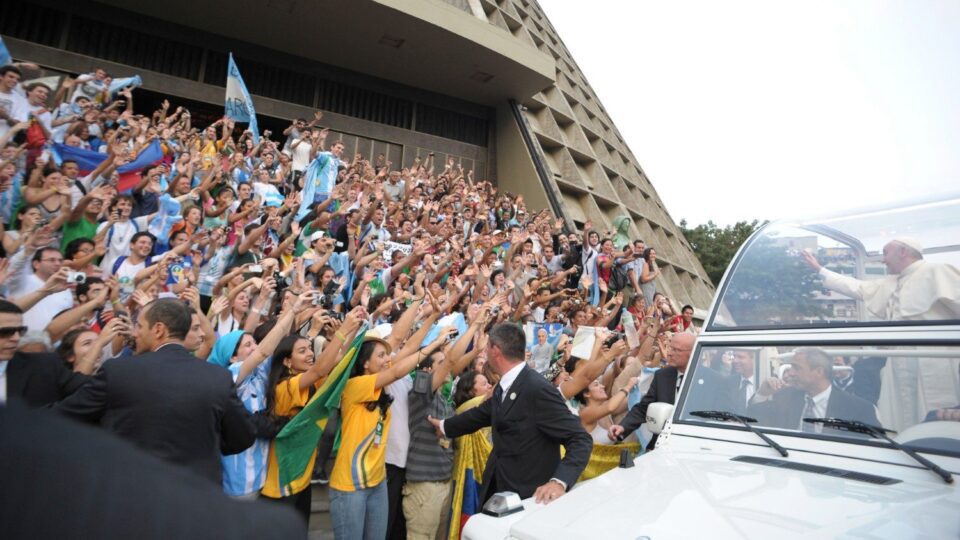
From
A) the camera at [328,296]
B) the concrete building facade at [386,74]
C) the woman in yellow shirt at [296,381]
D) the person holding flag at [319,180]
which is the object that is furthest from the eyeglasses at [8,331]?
the concrete building facade at [386,74]

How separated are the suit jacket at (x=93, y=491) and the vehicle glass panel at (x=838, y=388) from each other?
285 cm

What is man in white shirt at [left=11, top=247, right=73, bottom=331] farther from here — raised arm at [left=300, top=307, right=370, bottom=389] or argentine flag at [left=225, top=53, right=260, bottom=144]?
argentine flag at [left=225, top=53, right=260, bottom=144]

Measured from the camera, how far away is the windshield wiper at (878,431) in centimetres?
216

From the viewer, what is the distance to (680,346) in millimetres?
4219

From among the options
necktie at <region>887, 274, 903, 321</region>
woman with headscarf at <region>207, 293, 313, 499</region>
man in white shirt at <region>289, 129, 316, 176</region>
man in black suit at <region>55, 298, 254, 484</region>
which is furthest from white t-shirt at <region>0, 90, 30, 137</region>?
necktie at <region>887, 274, 903, 321</region>

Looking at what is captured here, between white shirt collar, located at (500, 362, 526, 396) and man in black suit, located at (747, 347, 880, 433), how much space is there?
1327 mm

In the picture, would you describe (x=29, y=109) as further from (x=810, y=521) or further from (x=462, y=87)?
(x=462, y=87)

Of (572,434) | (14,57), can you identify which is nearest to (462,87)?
(14,57)

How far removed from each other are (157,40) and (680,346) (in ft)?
52.5

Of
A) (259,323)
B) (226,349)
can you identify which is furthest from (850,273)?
(259,323)

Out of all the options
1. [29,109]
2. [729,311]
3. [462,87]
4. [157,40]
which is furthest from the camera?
[462,87]

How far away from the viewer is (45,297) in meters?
4.16

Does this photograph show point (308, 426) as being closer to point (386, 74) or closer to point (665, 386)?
point (665, 386)

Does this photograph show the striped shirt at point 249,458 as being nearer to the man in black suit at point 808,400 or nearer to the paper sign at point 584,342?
the paper sign at point 584,342
